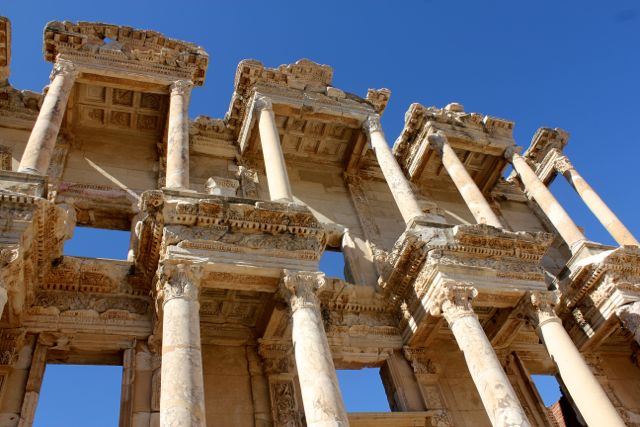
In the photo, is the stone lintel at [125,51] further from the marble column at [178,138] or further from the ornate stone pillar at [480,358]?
the ornate stone pillar at [480,358]

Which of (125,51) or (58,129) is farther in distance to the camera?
(125,51)

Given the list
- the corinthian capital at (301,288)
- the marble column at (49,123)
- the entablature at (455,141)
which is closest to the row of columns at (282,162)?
the marble column at (49,123)

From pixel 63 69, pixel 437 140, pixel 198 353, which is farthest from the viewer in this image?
pixel 437 140

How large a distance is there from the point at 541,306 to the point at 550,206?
212 inches

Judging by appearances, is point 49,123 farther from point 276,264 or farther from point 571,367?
point 571,367

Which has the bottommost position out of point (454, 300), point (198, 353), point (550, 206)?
point (198, 353)

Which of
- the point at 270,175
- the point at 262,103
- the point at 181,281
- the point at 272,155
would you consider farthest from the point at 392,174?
the point at 181,281

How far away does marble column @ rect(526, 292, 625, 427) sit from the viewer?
9695 mm

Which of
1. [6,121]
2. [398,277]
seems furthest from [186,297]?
[6,121]

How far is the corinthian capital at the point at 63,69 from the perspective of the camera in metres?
13.7

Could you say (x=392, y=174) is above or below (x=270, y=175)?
above

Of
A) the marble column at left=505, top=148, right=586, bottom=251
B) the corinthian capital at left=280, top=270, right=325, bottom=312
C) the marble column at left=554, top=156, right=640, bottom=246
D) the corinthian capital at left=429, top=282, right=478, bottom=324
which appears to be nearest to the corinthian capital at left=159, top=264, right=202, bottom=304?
the corinthian capital at left=280, top=270, right=325, bottom=312

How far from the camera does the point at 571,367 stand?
1041 cm

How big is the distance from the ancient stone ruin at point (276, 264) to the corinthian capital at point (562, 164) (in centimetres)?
9
